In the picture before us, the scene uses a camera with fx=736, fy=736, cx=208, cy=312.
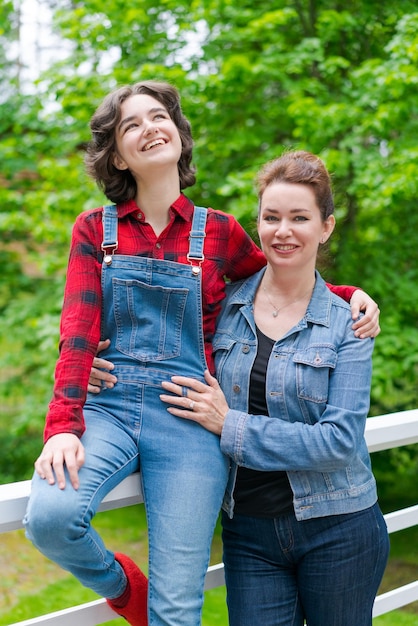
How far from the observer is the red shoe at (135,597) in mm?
1682

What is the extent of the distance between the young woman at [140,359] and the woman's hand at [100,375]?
0.02m

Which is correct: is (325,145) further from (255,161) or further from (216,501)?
(216,501)

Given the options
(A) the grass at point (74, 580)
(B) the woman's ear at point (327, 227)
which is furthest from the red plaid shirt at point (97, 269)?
(A) the grass at point (74, 580)

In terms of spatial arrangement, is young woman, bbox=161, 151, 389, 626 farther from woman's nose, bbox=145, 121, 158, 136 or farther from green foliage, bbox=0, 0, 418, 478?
green foliage, bbox=0, 0, 418, 478

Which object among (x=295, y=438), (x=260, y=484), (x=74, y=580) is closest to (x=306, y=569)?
(x=260, y=484)

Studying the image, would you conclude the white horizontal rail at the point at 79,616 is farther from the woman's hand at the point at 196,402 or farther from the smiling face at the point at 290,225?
the smiling face at the point at 290,225

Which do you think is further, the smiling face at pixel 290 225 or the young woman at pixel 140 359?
the smiling face at pixel 290 225

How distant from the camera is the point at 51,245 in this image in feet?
22.1

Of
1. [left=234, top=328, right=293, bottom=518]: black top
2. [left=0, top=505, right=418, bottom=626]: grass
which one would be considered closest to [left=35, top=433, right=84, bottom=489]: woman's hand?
[left=234, top=328, right=293, bottom=518]: black top

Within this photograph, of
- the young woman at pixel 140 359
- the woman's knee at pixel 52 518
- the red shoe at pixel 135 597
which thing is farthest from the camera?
the red shoe at pixel 135 597

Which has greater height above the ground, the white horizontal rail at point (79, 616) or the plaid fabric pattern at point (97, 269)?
the plaid fabric pattern at point (97, 269)

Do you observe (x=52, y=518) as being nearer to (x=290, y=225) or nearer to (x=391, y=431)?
(x=290, y=225)

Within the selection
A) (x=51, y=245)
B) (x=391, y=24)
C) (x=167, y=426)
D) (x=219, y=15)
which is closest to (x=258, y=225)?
(x=167, y=426)

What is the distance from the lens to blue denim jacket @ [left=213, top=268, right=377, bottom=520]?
171 cm
